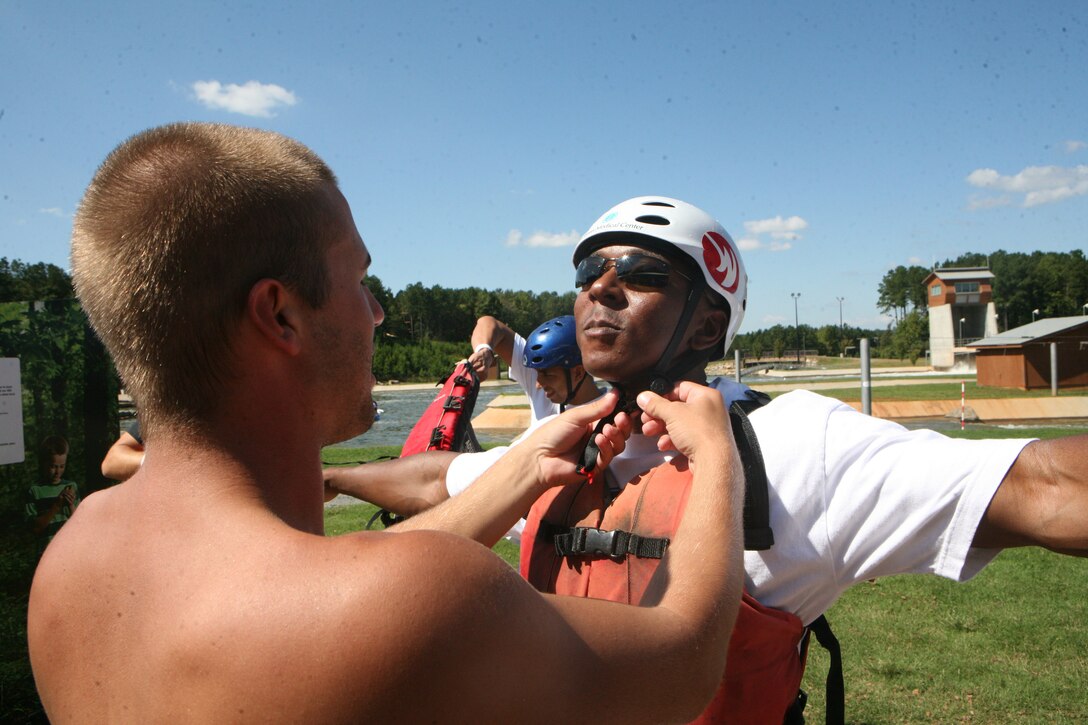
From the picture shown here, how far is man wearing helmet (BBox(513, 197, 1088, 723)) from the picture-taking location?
206cm

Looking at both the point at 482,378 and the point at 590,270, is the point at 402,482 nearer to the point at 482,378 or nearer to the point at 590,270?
the point at 590,270

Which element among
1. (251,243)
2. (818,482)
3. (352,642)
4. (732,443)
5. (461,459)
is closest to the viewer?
(352,642)

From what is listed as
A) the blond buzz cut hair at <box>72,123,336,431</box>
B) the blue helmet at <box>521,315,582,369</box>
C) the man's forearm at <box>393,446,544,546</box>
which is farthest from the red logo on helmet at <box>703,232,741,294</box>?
the blue helmet at <box>521,315,582,369</box>

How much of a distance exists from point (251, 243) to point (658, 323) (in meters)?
1.77

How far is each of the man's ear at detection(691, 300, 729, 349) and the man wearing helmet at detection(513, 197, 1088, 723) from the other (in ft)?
0.69

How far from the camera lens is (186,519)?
1.44 meters

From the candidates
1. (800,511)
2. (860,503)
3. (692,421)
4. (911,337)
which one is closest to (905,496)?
(860,503)

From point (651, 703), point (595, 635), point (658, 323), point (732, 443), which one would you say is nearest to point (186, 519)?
point (595, 635)

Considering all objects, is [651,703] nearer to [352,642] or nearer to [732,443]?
[352,642]

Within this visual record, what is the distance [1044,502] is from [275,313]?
1.92 m

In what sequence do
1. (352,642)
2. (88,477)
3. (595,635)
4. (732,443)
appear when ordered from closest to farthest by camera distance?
(352,642) < (595,635) < (732,443) < (88,477)

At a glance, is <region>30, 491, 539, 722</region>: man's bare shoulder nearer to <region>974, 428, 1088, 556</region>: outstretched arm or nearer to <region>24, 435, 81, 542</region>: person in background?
<region>974, 428, 1088, 556</region>: outstretched arm

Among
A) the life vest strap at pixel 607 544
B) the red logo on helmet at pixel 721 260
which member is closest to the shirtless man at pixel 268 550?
the life vest strap at pixel 607 544

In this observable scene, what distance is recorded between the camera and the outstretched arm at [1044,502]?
1.93m
